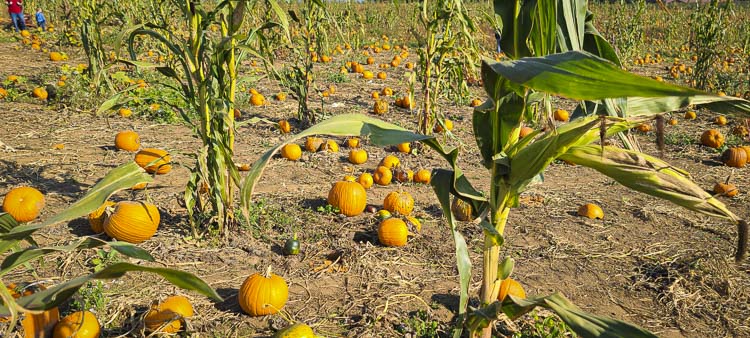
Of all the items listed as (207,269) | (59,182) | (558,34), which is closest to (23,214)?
(59,182)

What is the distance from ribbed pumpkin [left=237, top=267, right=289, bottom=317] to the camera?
306cm

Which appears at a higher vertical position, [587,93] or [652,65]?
[587,93]

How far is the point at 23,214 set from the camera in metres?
4.09

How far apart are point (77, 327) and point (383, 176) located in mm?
3602

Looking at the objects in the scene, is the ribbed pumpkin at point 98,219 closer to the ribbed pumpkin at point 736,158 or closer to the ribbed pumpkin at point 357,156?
the ribbed pumpkin at point 357,156

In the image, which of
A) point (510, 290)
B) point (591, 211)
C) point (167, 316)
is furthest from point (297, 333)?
point (591, 211)

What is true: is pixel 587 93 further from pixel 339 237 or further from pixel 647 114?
pixel 339 237

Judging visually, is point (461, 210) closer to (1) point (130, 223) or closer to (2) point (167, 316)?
(2) point (167, 316)

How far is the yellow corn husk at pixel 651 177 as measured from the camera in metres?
1.69

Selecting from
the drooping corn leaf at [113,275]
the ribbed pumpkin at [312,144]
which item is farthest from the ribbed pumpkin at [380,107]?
the drooping corn leaf at [113,275]

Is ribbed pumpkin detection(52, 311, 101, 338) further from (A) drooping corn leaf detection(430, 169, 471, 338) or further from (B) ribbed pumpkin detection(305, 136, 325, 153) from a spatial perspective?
(B) ribbed pumpkin detection(305, 136, 325, 153)

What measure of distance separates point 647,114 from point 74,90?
895 centimetres

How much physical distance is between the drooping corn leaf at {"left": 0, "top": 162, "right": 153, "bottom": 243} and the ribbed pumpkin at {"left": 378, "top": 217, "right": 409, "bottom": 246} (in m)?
1.99

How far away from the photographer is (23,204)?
4.10m
